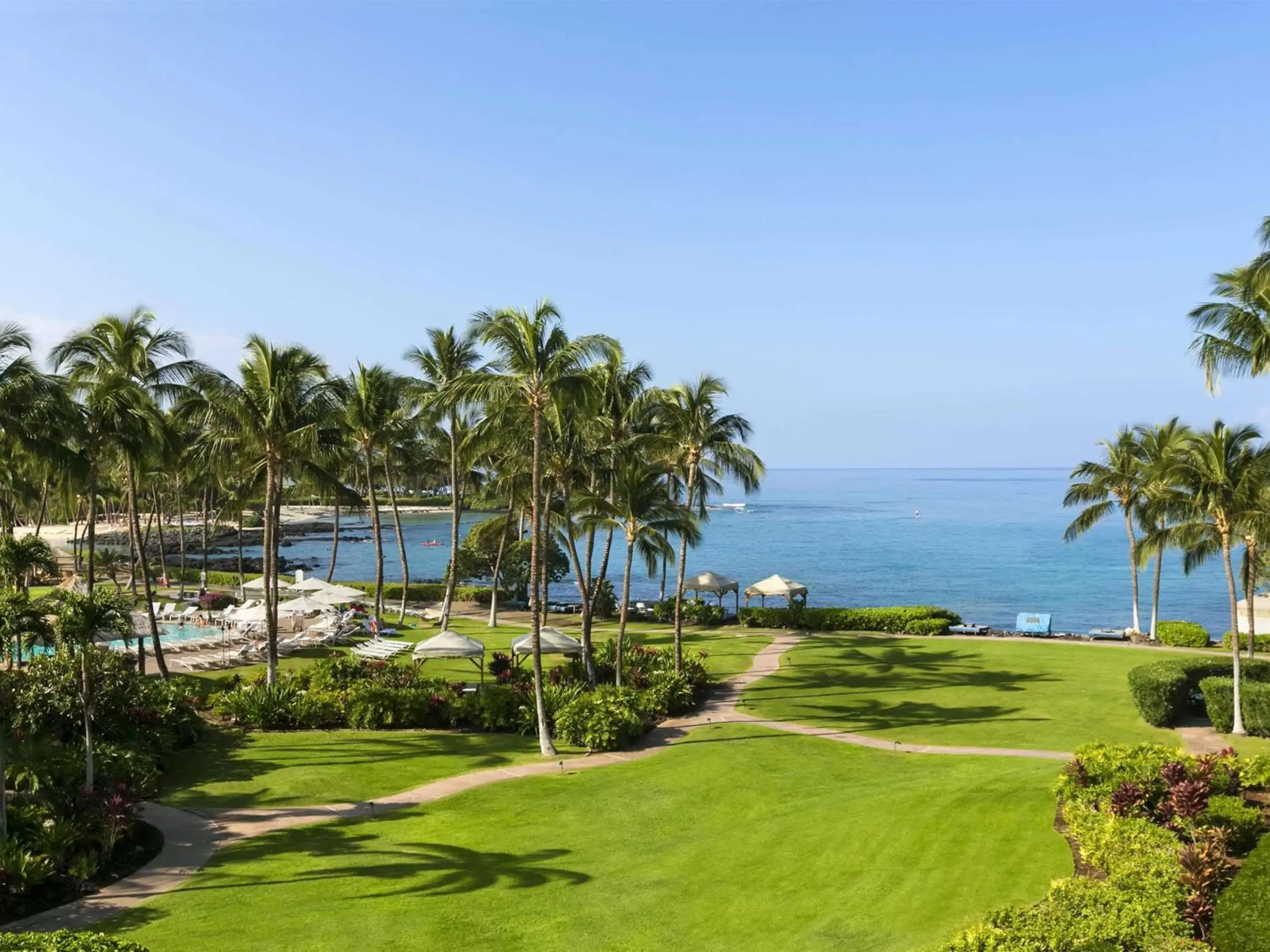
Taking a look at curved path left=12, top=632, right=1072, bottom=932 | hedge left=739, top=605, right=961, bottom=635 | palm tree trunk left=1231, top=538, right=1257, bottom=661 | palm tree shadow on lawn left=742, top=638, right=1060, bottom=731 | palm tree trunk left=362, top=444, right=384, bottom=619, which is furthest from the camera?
hedge left=739, top=605, right=961, bottom=635

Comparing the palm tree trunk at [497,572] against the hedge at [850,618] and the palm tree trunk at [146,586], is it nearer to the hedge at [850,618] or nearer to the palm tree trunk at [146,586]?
the hedge at [850,618]

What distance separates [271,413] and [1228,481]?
2679 centimetres

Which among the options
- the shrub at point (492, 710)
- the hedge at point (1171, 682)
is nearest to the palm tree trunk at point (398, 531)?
the shrub at point (492, 710)

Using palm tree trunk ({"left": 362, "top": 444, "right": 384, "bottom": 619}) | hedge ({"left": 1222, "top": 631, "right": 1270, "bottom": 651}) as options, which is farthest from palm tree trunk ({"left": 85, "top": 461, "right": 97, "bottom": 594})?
hedge ({"left": 1222, "top": 631, "right": 1270, "bottom": 651})

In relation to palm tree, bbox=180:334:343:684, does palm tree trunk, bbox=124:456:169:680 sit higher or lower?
lower

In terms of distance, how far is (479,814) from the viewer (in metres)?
16.6

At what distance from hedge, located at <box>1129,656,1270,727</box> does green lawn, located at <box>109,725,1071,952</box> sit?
7739 mm

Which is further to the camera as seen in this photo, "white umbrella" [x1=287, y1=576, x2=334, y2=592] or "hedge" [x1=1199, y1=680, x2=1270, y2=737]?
"white umbrella" [x1=287, y1=576, x2=334, y2=592]

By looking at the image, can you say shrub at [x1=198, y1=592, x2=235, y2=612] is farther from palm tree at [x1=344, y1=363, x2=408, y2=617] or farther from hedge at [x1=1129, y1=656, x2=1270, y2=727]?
hedge at [x1=1129, y1=656, x2=1270, y2=727]

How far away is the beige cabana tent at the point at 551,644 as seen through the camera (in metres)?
26.6

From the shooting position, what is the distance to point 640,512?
28.3 metres

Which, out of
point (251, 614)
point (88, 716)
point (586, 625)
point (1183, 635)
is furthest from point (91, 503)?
point (1183, 635)

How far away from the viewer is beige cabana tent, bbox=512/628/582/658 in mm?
26594

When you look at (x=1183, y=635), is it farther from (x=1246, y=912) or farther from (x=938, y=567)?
(x=938, y=567)
